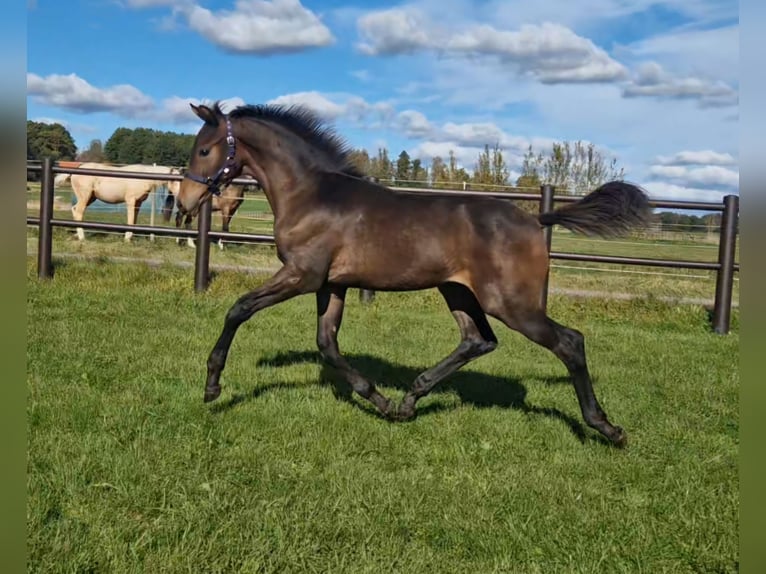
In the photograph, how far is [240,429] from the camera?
461 centimetres

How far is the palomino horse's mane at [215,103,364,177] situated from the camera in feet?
17.5

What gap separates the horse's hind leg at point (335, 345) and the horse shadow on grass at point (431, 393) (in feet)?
0.60

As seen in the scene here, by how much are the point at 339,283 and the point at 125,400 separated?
1.76m

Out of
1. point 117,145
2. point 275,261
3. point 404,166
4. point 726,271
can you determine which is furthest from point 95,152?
point 726,271

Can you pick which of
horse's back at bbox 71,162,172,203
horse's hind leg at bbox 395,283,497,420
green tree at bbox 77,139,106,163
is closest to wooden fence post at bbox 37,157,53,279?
horse's back at bbox 71,162,172,203

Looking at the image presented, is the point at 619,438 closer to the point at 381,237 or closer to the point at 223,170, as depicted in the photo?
the point at 381,237

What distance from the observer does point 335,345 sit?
17.3 ft

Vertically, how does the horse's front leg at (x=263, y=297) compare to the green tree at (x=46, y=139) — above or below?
Answer: below

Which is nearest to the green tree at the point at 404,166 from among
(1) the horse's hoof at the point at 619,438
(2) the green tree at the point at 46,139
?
(2) the green tree at the point at 46,139

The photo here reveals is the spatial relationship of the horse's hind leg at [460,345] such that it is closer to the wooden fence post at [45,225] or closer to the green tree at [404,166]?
the wooden fence post at [45,225]

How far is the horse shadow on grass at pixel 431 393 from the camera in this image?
17.4 ft

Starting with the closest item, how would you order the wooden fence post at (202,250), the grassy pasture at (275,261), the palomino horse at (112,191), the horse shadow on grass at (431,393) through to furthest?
the horse shadow on grass at (431,393)
the wooden fence post at (202,250)
the grassy pasture at (275,261)
the palomino horse at (112,191)

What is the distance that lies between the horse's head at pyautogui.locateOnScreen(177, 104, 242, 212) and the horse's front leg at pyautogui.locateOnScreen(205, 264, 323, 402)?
850 millimetres

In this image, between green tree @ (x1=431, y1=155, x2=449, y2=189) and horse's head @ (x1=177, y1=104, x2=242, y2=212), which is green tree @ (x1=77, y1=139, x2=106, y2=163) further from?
horse's head @ (x1=177, y1=104, x2=242, y2=212)
